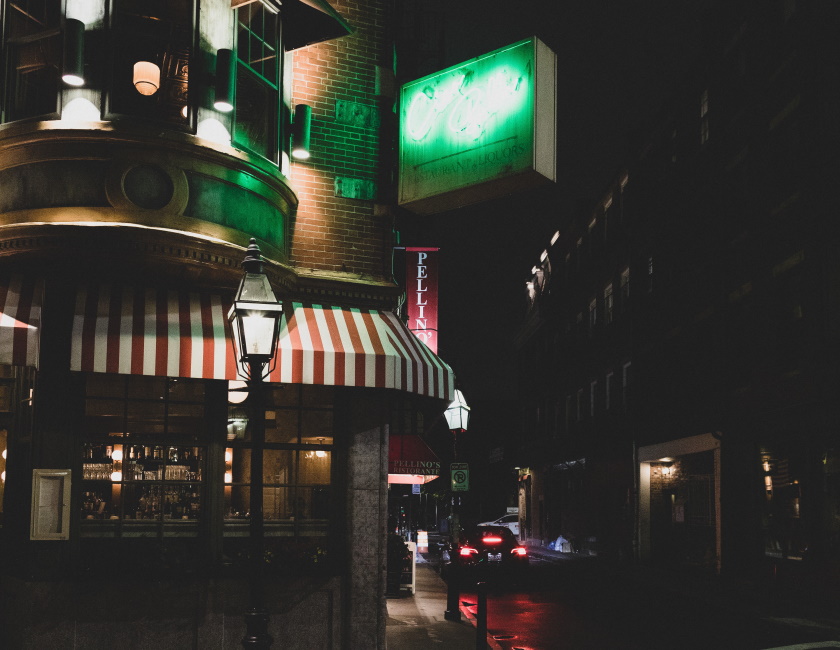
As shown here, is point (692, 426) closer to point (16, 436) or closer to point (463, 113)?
point (463, 113)

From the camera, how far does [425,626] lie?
14852 millimetres

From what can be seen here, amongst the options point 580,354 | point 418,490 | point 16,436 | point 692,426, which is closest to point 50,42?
point 16,436

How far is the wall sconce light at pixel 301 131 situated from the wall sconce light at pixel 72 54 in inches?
99.0

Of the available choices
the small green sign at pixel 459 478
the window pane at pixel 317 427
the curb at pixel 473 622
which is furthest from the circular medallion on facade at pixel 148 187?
the small green sign at pixel 459 478

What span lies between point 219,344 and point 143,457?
1.59 metres

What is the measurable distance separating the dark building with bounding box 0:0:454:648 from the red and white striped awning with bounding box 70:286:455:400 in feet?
0.08

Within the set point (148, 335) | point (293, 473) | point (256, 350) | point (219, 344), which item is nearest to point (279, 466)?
point (293, 473)

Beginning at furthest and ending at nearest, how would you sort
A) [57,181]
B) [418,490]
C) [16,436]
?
[418,490]
[16,436]
[57,181]

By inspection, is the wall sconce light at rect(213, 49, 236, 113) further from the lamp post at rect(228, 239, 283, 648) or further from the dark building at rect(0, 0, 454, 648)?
the lamp post at rect(228, 239, 283, 648)

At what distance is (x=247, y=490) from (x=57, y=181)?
3.92 metres

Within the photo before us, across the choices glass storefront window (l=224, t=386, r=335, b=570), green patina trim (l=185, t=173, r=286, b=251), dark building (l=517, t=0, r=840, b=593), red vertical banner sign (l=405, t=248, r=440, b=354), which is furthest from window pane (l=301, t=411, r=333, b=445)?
dark building (l=517, t=0, r=840, b=593)

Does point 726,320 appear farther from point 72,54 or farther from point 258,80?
point 72,54

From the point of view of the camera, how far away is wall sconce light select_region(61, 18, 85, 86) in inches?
356

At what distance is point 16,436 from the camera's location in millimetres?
9836
